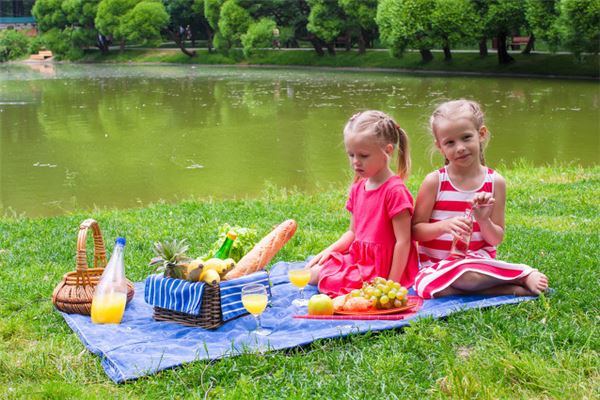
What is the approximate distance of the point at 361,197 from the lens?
4.50 m

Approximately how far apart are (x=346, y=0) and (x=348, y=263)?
107 ft

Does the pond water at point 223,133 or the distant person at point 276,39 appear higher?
the distant person at point 276,39

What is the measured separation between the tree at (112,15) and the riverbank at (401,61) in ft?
7.42

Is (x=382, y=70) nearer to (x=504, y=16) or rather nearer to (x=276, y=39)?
(x=504, y=16)

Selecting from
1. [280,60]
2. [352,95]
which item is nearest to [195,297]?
[352,95]

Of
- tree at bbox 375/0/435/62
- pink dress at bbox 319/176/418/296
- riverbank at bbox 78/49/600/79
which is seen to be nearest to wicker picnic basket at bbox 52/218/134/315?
pink dress at bbox 319/176/418/296

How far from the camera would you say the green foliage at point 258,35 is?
39.7 meters

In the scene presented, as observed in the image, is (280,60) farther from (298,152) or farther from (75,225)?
(75,225)

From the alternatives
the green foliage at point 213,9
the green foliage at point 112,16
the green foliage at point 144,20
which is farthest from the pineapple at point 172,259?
the green foliage at point 112,16

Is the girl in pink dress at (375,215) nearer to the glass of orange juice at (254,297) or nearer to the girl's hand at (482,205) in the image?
the girl's hand at (482,205)

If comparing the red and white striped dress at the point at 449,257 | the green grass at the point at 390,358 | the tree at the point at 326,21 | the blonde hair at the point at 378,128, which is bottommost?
the green grass at the point at 390,358

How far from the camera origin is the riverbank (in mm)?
28375

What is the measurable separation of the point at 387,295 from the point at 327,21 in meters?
34.3

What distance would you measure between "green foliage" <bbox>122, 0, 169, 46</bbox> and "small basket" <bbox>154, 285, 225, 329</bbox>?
46637 millimetres
